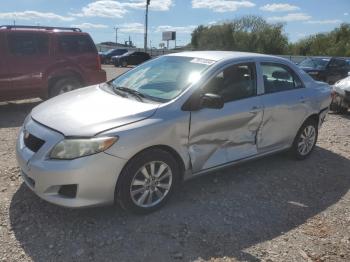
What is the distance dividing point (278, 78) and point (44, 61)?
5496 mm

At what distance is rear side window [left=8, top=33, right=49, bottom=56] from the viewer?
834 cm

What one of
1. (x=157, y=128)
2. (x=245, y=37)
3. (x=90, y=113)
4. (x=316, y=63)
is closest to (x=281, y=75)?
(x=157, y=128)

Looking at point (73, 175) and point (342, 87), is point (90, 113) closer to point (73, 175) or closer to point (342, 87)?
point (73, 175)

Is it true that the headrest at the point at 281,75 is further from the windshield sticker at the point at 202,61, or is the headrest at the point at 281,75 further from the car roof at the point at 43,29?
the car roof at the point at 43,29

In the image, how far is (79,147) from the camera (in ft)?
11.4

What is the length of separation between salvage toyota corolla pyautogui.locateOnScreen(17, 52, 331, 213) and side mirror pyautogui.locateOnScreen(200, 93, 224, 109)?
0.01 metres

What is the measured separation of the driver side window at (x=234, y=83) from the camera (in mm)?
4468

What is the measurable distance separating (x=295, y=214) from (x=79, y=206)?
7.70 ft

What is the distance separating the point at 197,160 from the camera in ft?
14.0

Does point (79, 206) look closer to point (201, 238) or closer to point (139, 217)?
point (139, 217)

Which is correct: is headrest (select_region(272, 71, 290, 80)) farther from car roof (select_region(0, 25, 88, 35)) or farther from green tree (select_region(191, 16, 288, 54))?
green tree (select_region(191, 16, 288, 54))

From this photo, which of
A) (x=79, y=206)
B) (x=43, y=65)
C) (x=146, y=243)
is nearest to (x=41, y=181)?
(x=79, y=206)

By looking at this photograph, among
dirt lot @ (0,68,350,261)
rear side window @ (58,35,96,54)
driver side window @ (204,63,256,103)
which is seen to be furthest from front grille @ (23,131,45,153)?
rear side window @ (58,35,96,54)

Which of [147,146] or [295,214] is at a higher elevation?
[147,146]
